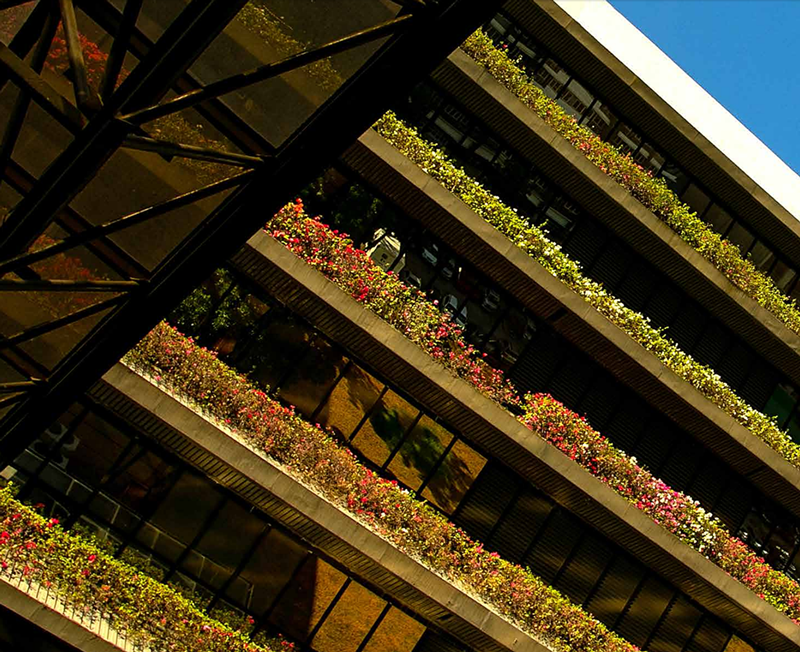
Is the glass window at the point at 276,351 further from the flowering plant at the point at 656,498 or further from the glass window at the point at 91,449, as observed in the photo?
the flowering plant at the point at 656,498

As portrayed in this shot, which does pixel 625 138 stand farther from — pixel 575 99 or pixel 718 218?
pixel 718 218

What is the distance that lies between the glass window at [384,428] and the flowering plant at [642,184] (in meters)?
8.39

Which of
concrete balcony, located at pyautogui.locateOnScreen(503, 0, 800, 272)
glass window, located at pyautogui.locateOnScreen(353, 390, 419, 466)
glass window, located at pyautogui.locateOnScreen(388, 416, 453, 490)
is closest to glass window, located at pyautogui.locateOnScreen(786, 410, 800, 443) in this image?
concrete balcony, located at pyautogui.locateOnScreen(503, 0, 800, 272)

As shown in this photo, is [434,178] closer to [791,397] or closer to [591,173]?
[591,173]

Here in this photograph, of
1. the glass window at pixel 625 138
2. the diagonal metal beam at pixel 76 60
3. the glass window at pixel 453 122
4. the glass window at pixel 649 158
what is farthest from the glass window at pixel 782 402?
the diagonal metal beam at pixel 76 60

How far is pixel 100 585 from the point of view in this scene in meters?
18.0

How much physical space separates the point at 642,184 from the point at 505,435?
823 centimetres

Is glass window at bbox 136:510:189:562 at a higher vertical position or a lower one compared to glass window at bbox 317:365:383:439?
lower

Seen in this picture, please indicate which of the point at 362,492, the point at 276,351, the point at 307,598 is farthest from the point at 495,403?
the point at 307,598

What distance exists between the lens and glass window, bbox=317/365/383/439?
73.9 ft

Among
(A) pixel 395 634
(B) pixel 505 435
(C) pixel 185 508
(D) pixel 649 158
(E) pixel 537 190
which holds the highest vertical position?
(D) pixel 649 158

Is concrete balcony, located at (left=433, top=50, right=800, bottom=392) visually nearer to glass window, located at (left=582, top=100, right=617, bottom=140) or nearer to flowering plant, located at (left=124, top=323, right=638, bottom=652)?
glass window, located at (left=582, top=100, right=617, bottom=140)

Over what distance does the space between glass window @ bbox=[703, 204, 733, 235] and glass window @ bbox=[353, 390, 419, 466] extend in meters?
11.5

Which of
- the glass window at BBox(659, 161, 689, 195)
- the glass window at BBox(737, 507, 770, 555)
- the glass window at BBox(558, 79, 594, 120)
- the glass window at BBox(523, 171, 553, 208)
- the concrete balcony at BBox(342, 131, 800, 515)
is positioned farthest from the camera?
the glass window at BBox(659, 161, 689, 195)
